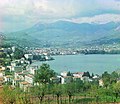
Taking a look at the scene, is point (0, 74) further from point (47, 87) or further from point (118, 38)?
point (118, 38)

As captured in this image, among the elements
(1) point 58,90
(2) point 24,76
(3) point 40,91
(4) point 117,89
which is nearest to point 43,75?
(1) point 58,90

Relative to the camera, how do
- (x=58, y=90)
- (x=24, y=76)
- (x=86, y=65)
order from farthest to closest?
(x=86, y=65) → (x=24, y=76) → (x=58, y=90)

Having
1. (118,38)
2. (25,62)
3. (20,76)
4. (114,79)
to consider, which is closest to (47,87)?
(114,79)

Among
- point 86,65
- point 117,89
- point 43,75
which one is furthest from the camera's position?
point 86,65

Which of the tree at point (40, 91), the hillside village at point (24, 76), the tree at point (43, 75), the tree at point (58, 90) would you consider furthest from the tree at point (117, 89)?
the hillside village at point (24, 76)

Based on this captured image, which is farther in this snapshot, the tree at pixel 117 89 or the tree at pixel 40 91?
the tree at pixel 117 89

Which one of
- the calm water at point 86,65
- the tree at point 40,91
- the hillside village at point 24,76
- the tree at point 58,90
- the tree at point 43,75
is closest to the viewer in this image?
the tree at point 40,91

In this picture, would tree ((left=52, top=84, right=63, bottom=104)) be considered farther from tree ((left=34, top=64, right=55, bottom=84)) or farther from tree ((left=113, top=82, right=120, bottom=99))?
tree ((left=113, top=82, right=120, bottom=99))

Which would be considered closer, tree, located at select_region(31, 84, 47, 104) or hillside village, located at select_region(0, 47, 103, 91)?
tree, located at select_region(31, 84, 47, 104)

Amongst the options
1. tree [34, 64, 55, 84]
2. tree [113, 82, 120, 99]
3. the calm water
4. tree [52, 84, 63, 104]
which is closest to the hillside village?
tree [34, 64, 55, 84]

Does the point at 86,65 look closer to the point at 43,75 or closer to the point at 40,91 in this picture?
the point at 43,75

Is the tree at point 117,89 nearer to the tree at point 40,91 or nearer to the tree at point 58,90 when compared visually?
the tree at point 58,90
